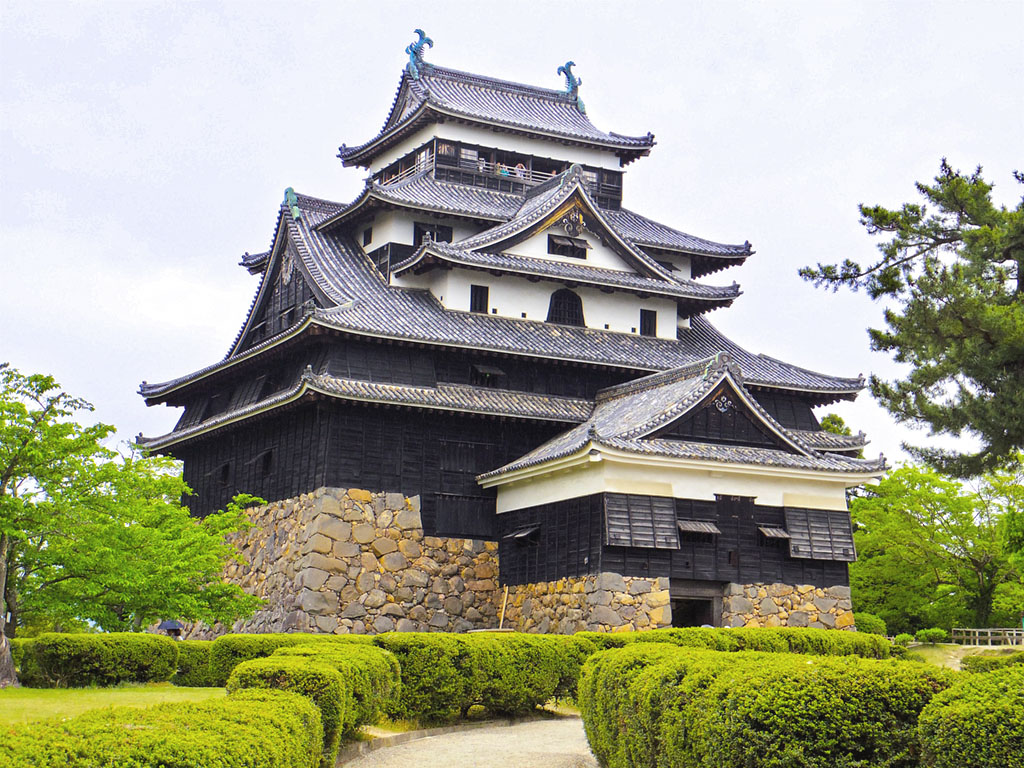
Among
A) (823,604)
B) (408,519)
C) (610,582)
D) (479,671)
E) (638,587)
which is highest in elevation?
(408,519)

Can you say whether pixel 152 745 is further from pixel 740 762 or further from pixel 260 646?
pixel 260 646

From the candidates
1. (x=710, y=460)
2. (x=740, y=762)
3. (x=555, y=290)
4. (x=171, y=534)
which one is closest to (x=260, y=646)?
(x=171, y=534)

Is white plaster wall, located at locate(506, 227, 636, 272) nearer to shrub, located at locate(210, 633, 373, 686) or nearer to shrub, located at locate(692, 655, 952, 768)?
shrub, located at locate(210, 633, 373, 686)

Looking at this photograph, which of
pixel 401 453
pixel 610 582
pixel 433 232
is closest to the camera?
pixel 610 582

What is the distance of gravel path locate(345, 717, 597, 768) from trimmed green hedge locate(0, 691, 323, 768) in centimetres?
435

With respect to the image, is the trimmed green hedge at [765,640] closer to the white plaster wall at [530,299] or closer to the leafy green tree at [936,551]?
the white plaster wall at [530,299]

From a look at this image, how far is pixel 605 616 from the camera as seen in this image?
26422 mm

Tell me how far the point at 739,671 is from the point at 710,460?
18.4 m

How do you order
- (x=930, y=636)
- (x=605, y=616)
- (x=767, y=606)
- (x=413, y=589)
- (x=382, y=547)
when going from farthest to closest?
(x=930, y=636) → (x=413, y=589) → (x=382, y=547) → (x=767, y=606) → (x=605, y=616)

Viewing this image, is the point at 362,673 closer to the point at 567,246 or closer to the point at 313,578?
the point at 313,578

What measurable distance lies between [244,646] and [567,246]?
1898 cm

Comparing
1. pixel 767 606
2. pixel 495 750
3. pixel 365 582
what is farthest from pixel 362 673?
pixel 767 606

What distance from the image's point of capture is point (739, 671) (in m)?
9.59

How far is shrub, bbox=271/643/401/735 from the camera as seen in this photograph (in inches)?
564
